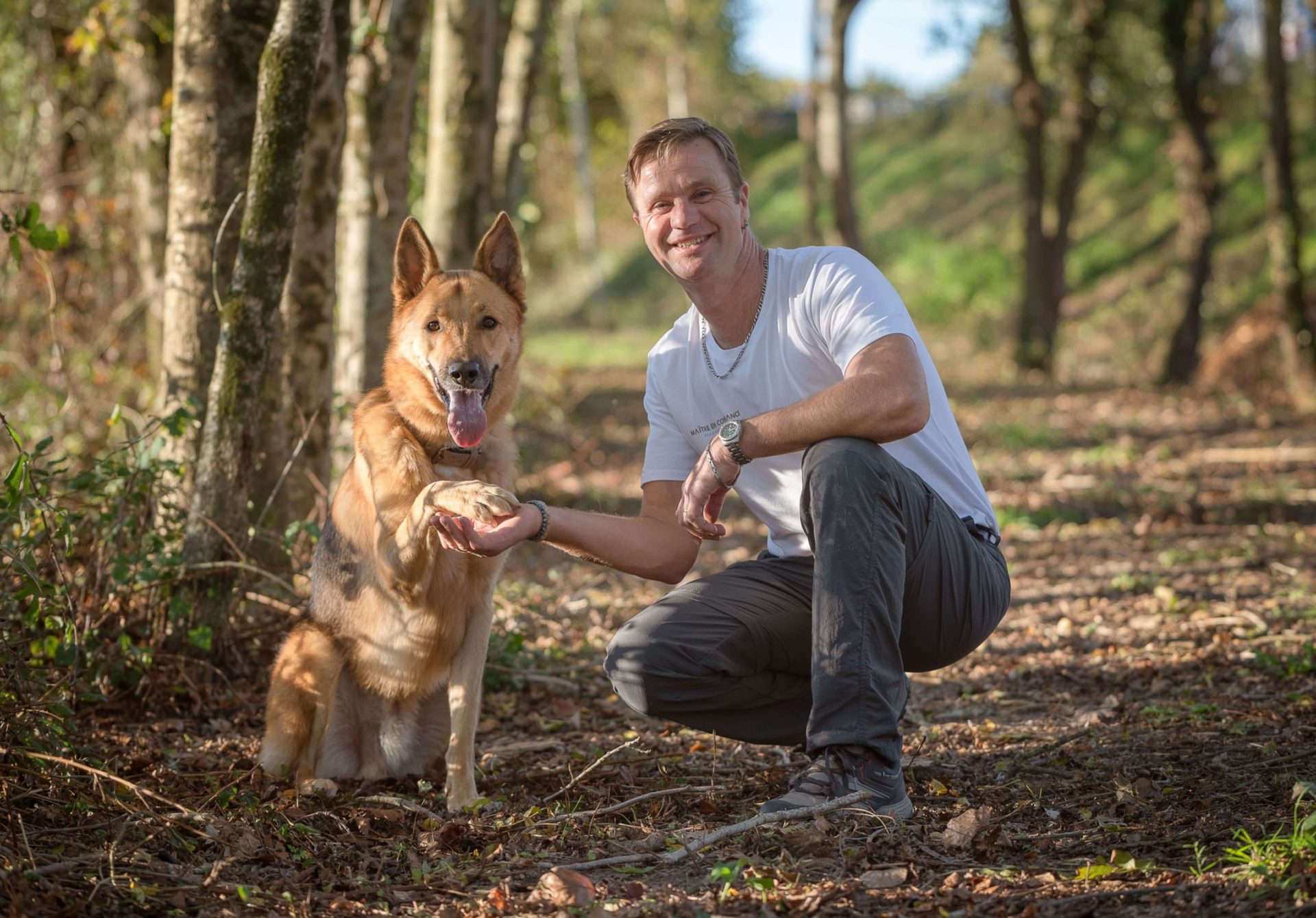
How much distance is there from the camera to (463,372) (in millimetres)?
4004

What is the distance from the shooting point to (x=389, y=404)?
4176 mm

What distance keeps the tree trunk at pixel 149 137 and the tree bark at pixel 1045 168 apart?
A: 469 inches

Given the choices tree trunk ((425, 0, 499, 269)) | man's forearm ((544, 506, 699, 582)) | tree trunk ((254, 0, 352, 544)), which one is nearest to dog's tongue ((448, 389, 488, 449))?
man's forearm ((544, 506, 699, 582))

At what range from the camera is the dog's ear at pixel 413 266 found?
4246 mm

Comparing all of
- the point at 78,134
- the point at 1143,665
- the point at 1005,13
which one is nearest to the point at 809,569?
the point at 1143,665

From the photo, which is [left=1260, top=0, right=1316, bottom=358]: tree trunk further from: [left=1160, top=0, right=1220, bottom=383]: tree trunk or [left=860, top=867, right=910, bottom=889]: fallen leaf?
[left=860, top=867, right=910, bottom=889]: fallen leaf

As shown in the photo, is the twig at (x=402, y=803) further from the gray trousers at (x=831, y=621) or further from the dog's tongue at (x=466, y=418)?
the dog's tongue at (x=466, y=418)

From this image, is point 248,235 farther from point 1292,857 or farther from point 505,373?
point 1292,857

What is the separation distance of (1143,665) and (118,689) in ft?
13.5

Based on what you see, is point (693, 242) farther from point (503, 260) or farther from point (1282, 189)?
point (1282, 189)

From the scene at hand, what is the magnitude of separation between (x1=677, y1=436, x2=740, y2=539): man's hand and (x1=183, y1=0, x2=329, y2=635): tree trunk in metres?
2.00

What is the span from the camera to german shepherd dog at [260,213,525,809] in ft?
12.9

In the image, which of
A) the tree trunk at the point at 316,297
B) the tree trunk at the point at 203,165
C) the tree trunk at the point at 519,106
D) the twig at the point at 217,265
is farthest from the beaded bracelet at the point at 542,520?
the tree trunk at the point at 519,106

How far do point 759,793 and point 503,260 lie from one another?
2.12 m
